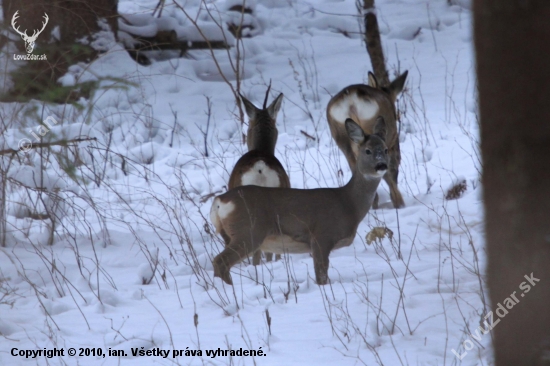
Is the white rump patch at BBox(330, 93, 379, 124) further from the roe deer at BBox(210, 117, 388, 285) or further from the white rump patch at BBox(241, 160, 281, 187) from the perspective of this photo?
the roe deer at BBox(210, 117, 388, 285)

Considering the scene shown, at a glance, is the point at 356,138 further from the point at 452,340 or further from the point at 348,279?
the point at 452,340

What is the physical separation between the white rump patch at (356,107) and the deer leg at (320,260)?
240 cm

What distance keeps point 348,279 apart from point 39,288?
84.2 inches

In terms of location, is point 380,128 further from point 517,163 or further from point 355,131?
point 517,163

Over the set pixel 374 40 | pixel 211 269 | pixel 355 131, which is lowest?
pixel 211 269

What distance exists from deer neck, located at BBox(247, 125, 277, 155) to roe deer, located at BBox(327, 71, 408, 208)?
0.67m

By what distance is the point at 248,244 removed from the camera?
16.2 feet

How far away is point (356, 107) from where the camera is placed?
7.11 m

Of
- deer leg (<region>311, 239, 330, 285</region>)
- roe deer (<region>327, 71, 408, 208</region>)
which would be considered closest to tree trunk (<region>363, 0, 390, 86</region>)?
roe deer (<region>327, 71, 408, 208</region>)

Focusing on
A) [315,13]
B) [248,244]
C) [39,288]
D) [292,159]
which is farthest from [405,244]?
[315,13]

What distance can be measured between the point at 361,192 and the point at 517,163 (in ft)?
11.4

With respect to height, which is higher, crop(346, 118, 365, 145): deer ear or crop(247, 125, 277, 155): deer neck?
crop(247, 125, 277, 155): deer neck

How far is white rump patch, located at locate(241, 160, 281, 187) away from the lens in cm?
612

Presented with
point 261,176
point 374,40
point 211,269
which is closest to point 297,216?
point 211,269
